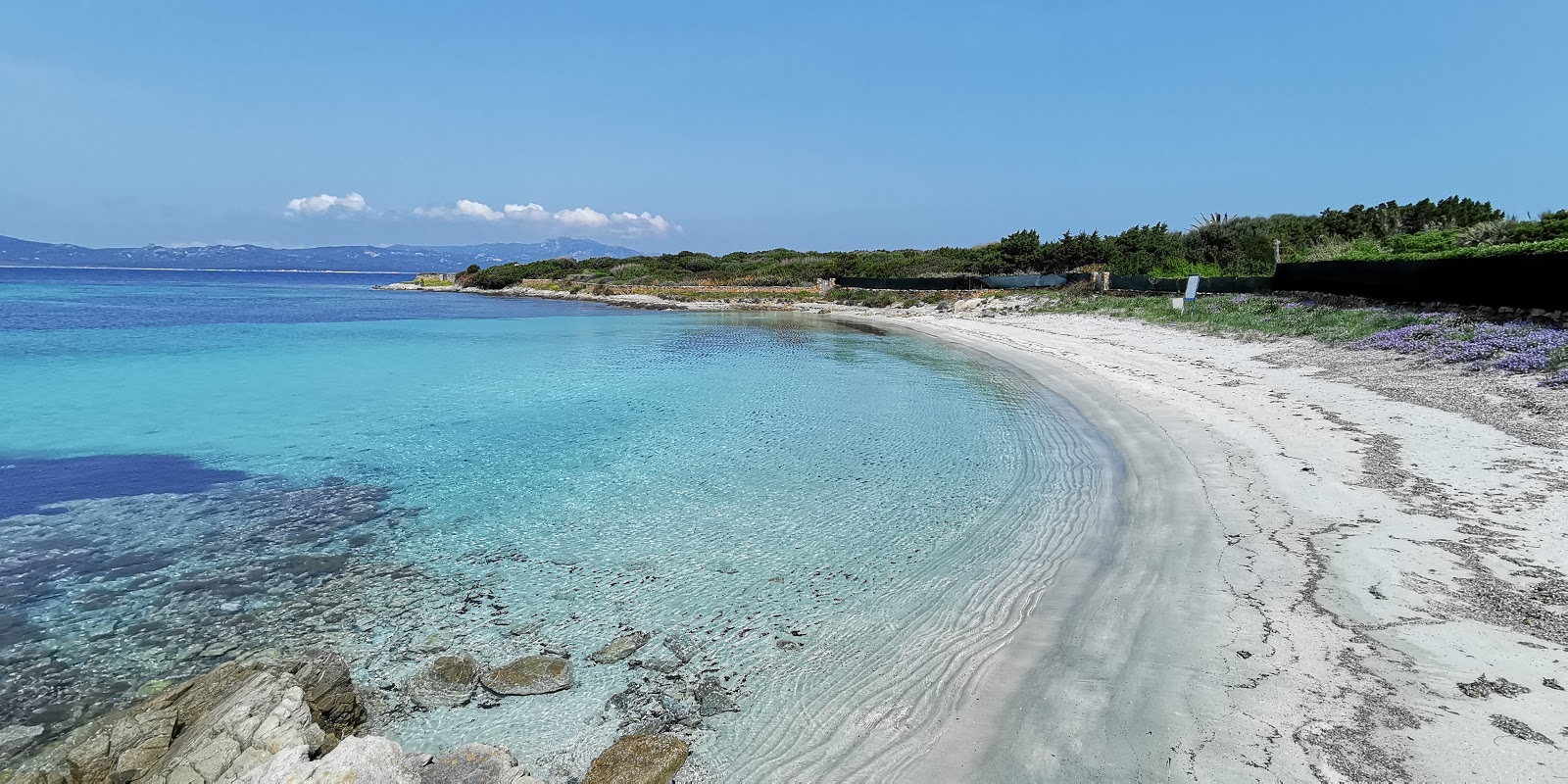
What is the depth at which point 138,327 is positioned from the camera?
3431 centimetres

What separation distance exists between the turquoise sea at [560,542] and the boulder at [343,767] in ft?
2.74

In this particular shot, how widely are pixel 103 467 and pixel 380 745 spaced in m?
9.99

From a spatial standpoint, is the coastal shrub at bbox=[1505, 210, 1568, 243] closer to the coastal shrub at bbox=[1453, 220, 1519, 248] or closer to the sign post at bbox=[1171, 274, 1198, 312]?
the coastal shrub at bbox=[1453, 220, 1519, 248]

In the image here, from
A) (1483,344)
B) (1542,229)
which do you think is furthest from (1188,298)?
(1483,344)

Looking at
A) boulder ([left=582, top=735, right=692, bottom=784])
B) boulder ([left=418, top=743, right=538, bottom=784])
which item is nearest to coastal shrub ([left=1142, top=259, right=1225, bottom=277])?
boulder ([left=582, top=735, right=692, bottom=784])

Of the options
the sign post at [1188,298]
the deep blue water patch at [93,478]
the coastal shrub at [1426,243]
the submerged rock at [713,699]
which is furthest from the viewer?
the sign post at [1188,298]

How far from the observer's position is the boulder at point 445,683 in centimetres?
453

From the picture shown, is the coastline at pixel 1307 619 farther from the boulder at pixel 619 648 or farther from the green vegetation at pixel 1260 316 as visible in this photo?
the green vegetation at pixel 1260 316

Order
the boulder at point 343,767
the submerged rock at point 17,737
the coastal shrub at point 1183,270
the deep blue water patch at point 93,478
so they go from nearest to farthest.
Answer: the boulder at point 343,767, the submerged rock at point 17,737, the deep blue water patch at point 93,478, the coastal shrub at point 1183,270

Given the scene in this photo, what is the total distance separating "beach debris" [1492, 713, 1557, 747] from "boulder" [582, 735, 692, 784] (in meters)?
3.90

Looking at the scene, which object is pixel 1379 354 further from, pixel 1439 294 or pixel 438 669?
pixel 438 669

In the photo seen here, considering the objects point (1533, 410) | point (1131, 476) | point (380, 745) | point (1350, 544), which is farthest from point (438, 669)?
point (1533, 410)

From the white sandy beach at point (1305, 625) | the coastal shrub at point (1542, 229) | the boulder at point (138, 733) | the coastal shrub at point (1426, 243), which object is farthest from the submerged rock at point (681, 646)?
the coastal shrub at point (1426, 243)

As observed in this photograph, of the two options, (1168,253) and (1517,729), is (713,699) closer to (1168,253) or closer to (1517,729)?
A: (1517,729)
